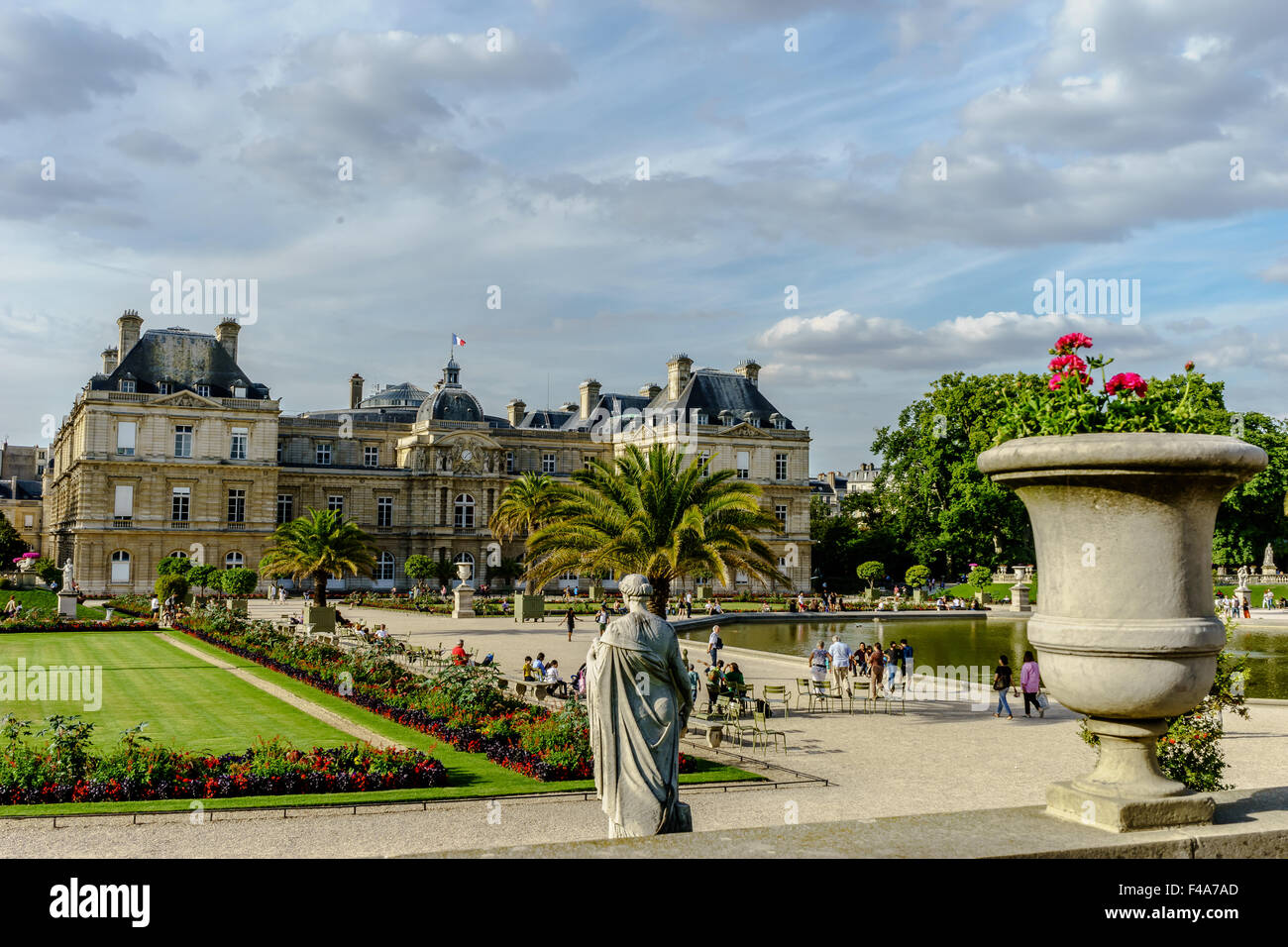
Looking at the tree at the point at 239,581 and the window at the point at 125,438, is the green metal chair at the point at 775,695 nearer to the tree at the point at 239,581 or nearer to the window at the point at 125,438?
the tree at the point at 239,581

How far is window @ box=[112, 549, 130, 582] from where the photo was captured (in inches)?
2325

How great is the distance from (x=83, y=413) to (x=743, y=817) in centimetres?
5888

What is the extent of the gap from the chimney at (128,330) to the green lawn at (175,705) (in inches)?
1503

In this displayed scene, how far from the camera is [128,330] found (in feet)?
208

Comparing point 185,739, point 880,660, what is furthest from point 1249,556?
point 185,739

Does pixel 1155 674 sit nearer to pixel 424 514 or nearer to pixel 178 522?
pixel 178 522

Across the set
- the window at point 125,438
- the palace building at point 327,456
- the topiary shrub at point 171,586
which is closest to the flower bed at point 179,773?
the topiary shrub at point 171,586

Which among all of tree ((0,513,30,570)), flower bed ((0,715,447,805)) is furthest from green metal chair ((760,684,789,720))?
tree ((0,513,30,570))

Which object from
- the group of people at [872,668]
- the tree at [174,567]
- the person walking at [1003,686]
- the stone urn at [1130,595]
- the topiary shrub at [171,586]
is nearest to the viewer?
the stone urn at [1130,595]

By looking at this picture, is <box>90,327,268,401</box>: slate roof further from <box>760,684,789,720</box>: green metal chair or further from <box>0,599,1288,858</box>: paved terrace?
<box>0,599,1288,858</box>: paved terrace

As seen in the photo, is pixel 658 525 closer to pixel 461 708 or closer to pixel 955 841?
pixel 461 708

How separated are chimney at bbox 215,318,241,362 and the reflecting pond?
38.9 m

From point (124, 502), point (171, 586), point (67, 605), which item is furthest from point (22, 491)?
point (171, 586)

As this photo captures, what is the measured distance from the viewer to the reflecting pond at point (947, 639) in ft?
92.4
